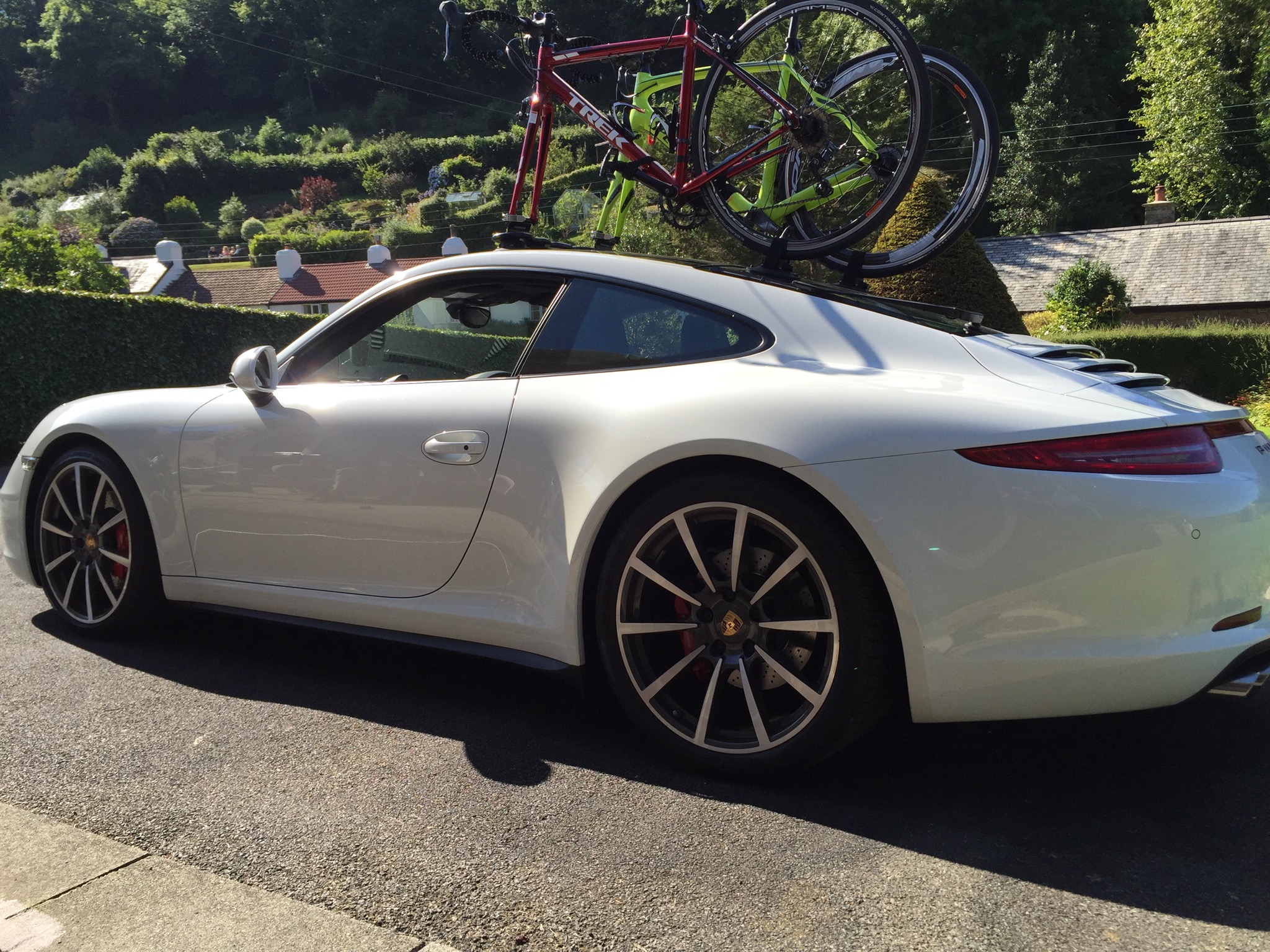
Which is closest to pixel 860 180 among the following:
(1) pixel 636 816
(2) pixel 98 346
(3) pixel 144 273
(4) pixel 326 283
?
(1) pixel 636 816

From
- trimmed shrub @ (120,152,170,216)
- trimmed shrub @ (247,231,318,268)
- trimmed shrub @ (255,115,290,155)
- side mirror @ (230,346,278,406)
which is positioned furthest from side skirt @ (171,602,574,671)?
trimmed shrub @ (255,115,290,155)

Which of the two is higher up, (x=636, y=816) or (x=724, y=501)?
(x=724, y=501)

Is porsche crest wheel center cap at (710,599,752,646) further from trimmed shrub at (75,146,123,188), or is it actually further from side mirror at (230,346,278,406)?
trimmed shrub at (75,146,123,188)

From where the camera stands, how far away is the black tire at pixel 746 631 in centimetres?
242

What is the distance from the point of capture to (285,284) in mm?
58344

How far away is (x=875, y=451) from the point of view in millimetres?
2383

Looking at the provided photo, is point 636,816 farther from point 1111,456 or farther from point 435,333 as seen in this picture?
point 435,333

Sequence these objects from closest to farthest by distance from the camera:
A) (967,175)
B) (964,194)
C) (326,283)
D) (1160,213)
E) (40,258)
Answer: (964,194)
(967,175)
(40,258)
(1160,213)
(326,283)

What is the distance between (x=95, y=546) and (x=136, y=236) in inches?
3648

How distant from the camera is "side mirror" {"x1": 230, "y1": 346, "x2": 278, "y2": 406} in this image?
342 centimetres

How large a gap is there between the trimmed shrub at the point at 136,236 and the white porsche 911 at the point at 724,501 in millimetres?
89139

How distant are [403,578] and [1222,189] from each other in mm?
53013

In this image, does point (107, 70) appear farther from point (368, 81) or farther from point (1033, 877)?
point (1033, 877)

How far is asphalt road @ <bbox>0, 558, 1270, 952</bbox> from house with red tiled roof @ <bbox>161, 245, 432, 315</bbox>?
5436 centimetres
